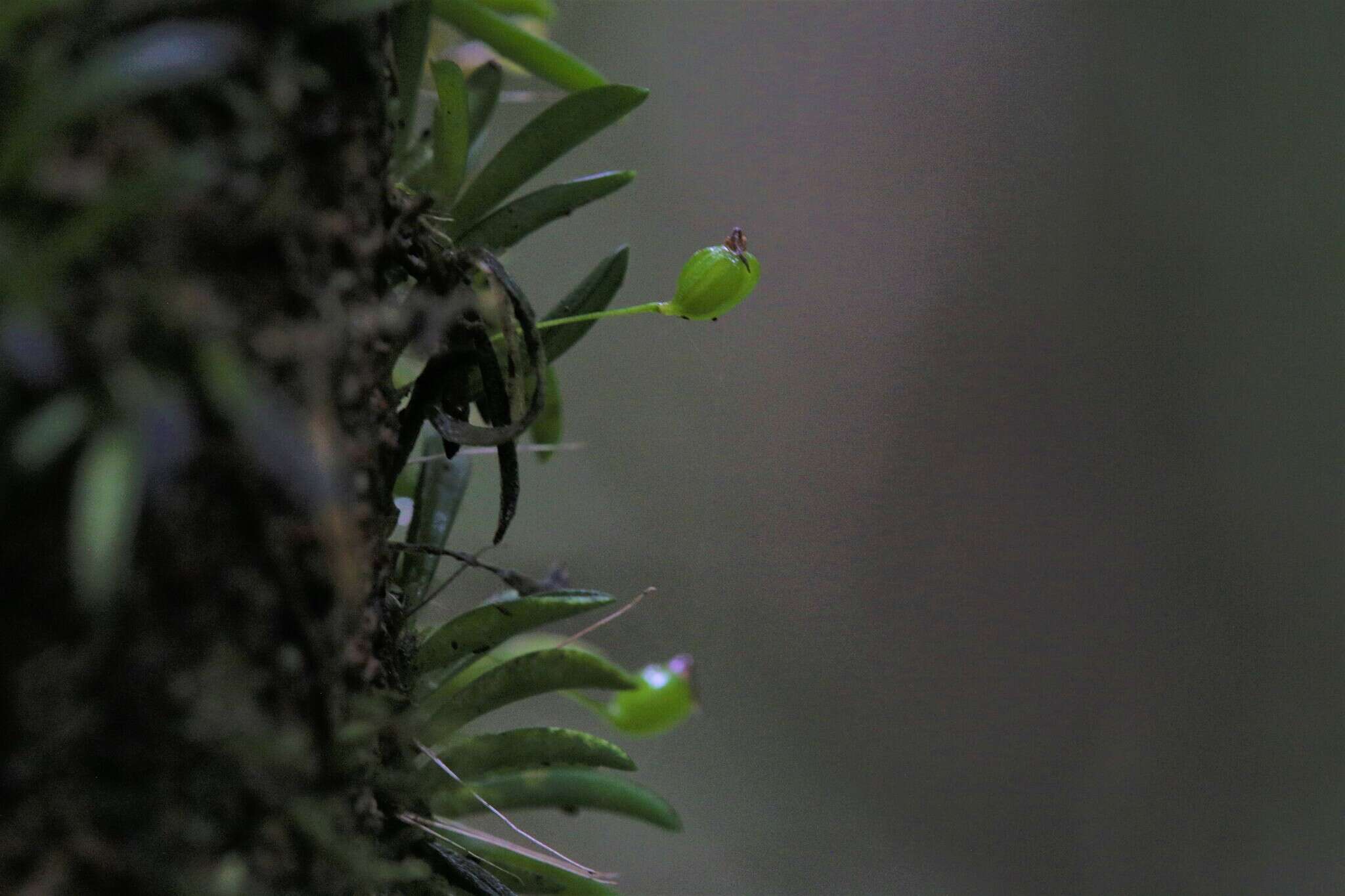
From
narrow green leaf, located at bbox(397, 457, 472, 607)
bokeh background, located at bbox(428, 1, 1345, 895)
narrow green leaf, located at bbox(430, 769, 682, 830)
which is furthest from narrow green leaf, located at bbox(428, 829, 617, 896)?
bokeh background, located at bbox(428, 1, 1345, 895)

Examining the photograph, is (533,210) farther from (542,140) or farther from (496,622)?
(496,622)

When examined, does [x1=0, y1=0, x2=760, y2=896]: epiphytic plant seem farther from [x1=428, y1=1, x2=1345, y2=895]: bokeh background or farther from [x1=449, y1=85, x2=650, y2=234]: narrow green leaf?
[x1=428, y1=1, x2=1345, y2=895]: bokeh background

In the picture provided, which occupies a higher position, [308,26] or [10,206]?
[308,26]

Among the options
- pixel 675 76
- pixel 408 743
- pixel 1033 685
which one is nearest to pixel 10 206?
pixel 408 743

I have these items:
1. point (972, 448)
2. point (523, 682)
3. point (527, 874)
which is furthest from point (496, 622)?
point (972, 448)

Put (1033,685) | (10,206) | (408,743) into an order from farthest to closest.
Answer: (1033,685) → (408,743) → (10,206)

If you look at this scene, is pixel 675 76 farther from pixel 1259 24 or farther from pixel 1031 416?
pixel 1259 24

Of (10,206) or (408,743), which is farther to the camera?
(408,743)
